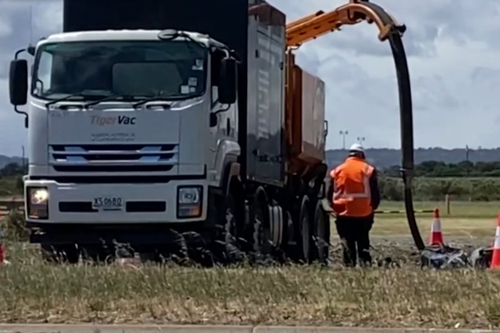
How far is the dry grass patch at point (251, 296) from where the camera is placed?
36.7 feet

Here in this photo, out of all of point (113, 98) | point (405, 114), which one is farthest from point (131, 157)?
point (405, 114)

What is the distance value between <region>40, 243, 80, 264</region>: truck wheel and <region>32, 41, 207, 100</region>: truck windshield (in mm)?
1961

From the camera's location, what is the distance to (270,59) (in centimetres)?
1912

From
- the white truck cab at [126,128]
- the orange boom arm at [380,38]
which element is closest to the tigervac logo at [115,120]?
the white truck cab at [126,128]

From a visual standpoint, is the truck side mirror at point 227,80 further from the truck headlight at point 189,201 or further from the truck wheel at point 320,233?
the truck wheel at point 320,233

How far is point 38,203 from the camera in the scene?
16.1 m

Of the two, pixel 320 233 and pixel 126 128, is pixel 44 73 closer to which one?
pixel 126 128

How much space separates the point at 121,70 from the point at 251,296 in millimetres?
5057

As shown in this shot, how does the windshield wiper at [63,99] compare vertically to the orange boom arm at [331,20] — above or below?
below

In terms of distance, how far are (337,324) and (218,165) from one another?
570 cm

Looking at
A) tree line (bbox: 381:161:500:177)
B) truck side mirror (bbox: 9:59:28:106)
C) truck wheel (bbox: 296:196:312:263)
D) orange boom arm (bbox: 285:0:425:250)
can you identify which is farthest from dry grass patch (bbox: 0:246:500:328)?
tree line (bbox: 381:161:500:177)

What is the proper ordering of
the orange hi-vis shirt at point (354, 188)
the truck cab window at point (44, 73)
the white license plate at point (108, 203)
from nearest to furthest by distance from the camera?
1. the white license plate at point (108, 203)
2. the truck cab window at point (44, 73)
3. the orange hi-vis shirt at point (354, 188)

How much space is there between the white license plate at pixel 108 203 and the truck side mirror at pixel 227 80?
181 centimetres

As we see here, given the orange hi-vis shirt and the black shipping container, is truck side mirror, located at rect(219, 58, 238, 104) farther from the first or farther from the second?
the orange hi-vis shirt
